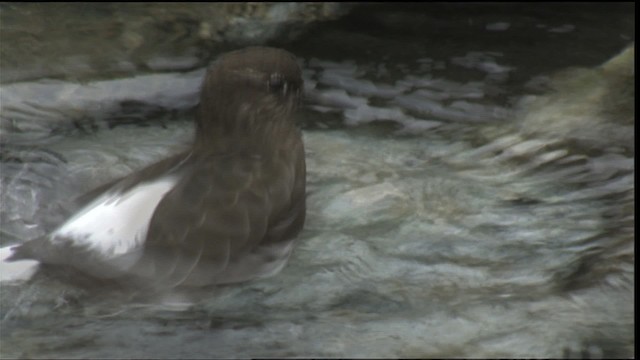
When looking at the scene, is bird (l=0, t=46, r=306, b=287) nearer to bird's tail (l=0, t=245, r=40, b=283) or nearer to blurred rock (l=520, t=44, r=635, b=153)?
bird's tail (l=0, t=245, r=40, b=283)

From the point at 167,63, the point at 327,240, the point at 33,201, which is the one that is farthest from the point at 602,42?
the point at 33,201

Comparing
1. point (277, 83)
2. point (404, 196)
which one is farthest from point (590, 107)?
point (277, 83)

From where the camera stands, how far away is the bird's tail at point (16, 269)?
487 cm

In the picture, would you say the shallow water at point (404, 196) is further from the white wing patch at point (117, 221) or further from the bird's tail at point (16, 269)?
the white wing patch at point (117, 221)

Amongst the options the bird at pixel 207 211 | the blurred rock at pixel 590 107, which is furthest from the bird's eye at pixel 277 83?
the blurred rock at pixel 590 107

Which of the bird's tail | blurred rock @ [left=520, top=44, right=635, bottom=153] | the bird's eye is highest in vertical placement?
the bird's eye

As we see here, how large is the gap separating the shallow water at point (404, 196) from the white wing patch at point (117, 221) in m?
0.15

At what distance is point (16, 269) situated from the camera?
4.89 metres

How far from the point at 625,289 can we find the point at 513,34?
3154 mm

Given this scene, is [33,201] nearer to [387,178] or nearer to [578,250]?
[387,178]

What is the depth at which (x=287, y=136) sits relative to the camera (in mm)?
5652

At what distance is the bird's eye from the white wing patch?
0.80m

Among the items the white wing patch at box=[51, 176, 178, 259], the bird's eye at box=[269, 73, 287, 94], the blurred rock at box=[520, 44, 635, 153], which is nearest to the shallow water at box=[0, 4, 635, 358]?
the blurred rock at box=[520, 44, 635, 153]

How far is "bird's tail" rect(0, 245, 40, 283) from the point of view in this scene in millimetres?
4871
